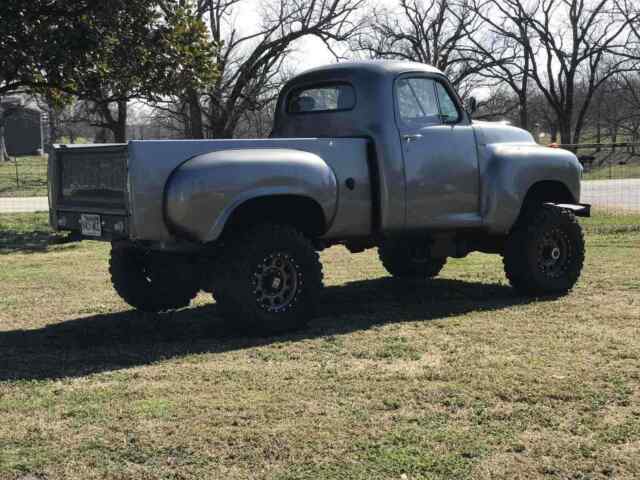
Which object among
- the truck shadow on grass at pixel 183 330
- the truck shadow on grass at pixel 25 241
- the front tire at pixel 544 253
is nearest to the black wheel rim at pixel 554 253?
the front tire at pixel 544 253

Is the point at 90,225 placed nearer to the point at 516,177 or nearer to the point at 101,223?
the point at 101,223

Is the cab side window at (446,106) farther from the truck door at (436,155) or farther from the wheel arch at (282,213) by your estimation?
the wheel arch at (282,213)

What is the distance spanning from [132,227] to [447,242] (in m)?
3.06

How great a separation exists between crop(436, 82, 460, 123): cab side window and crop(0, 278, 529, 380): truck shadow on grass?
1597 millimetres

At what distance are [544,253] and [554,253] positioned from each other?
98 millimetres

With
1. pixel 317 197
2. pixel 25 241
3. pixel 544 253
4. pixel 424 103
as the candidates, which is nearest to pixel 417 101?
pixel 424 103

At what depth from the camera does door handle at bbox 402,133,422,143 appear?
693cm

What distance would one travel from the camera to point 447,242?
7691 millimetres

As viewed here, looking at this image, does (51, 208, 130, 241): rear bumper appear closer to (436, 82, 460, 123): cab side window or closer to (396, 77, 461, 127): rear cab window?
(396, 77, 461, 127): rear cab window

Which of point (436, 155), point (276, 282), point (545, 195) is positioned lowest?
point (276, 282)

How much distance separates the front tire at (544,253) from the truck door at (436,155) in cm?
57

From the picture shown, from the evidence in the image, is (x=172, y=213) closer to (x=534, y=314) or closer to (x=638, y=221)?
(x=534, y=314)

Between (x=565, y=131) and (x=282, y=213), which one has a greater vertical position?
(x=565, y=131)

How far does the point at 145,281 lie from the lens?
291 inches
